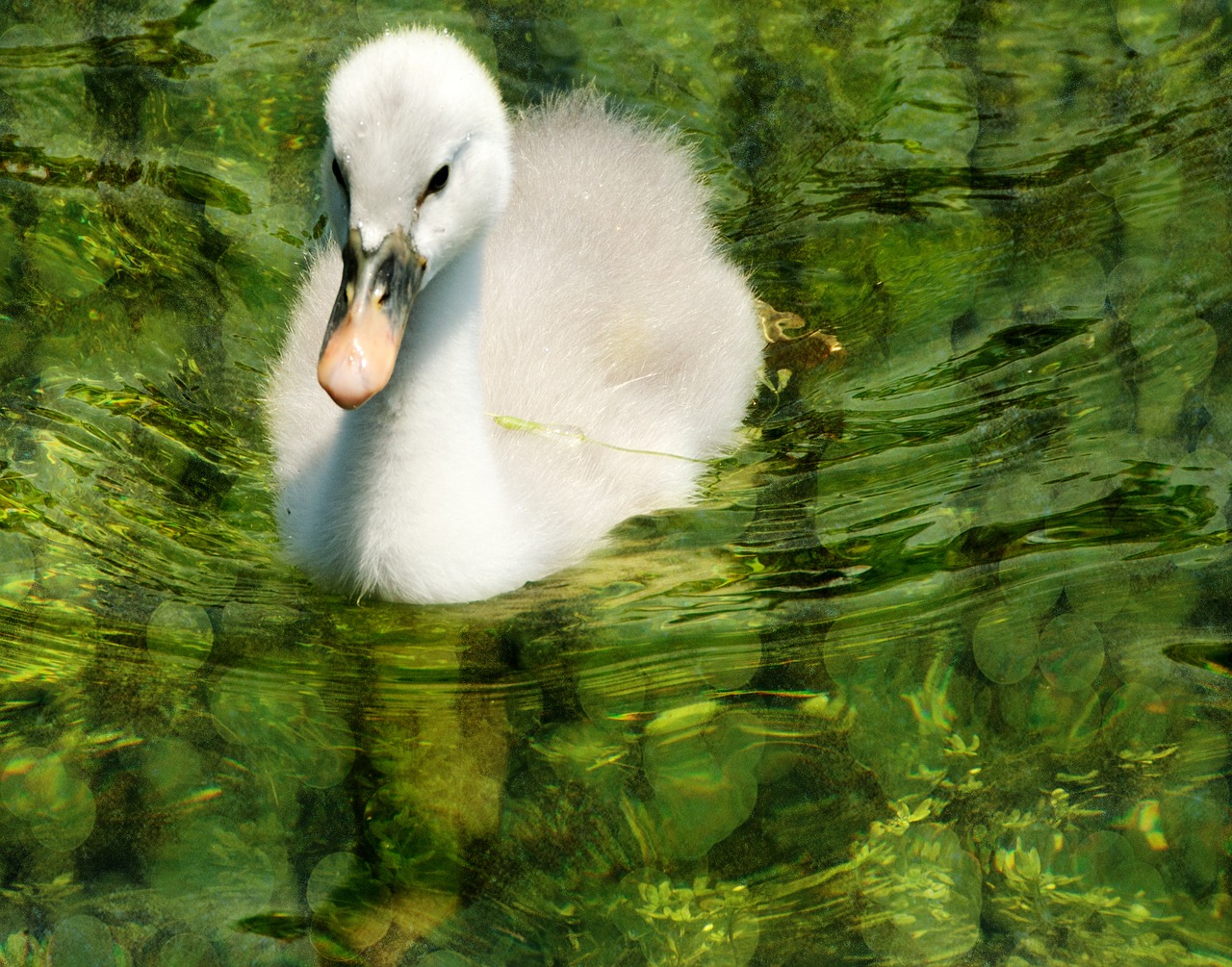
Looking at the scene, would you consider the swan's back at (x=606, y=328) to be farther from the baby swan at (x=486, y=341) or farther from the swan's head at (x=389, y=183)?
the swan's head at (x=389, y=183)

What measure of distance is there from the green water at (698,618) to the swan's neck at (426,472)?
0.07 m

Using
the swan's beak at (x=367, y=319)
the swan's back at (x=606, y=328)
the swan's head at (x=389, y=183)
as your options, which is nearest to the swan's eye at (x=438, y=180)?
the swan's head at (x=389, y=183)

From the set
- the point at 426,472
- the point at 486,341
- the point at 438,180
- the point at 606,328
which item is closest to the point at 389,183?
the point at 438,180

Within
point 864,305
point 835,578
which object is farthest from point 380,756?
point 864,305

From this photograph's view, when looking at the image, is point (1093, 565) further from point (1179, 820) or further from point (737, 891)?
point (737, 891)

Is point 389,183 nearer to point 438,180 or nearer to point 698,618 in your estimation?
point 438,180

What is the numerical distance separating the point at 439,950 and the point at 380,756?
32 cm

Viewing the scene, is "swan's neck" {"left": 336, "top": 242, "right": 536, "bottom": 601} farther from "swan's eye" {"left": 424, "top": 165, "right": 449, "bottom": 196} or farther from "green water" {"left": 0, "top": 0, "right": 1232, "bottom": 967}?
"swan's eye" {"left": 424, "top": 165, "right": 449, "bottom": 196}

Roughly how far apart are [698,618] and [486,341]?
982 millimetres

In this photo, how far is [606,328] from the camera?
3.15 m

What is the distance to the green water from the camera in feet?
6.56

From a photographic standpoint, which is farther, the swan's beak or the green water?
the swan's beak

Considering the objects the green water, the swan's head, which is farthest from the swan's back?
the swan's head

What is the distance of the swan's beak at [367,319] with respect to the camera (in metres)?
2.19
